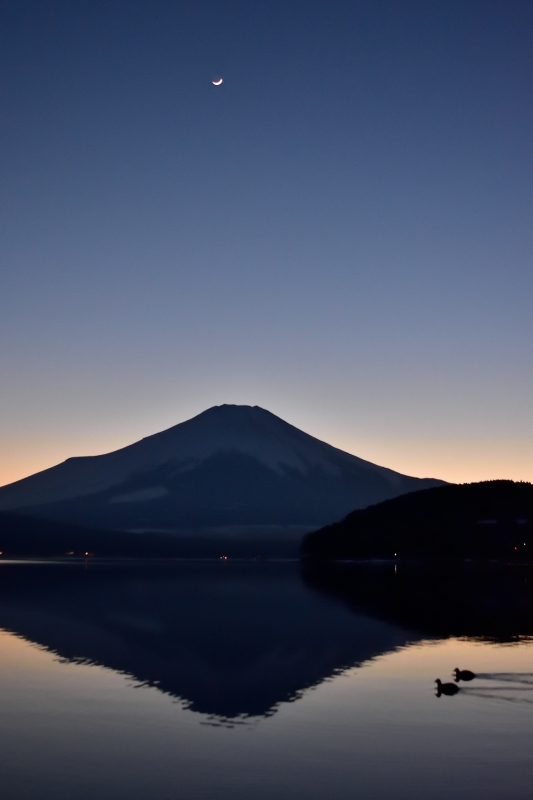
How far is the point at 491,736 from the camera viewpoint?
62.8 ft

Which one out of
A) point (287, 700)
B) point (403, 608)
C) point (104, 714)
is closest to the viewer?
point (104, 714)

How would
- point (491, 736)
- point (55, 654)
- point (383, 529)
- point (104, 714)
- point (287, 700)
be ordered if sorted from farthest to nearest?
point (383, 529) → point (55, 654) → point (287, 700) → point (104, 714) → point (491, 736)

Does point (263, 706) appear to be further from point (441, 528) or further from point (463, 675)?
point (441, 528)

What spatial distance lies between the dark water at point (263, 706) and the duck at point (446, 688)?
7.4 inches

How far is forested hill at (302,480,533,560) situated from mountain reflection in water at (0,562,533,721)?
92093 mm

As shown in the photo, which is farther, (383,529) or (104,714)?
(383,529)

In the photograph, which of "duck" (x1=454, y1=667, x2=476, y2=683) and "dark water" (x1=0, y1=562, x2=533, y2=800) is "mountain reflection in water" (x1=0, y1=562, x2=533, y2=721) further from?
"duck" (x1=454, y1=667, x2=476, y2=683)

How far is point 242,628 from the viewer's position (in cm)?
4222

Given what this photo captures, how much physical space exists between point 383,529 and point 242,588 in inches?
3858

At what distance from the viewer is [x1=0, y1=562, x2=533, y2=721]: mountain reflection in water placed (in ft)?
89.3

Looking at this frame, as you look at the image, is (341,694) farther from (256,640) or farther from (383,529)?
(383,529)

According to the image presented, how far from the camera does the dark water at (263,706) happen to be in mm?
16094

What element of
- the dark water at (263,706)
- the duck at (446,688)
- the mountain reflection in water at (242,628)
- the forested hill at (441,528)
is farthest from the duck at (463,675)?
the forested hill at (441,528)

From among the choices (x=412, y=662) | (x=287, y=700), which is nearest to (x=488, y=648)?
(x=412, y=662)
